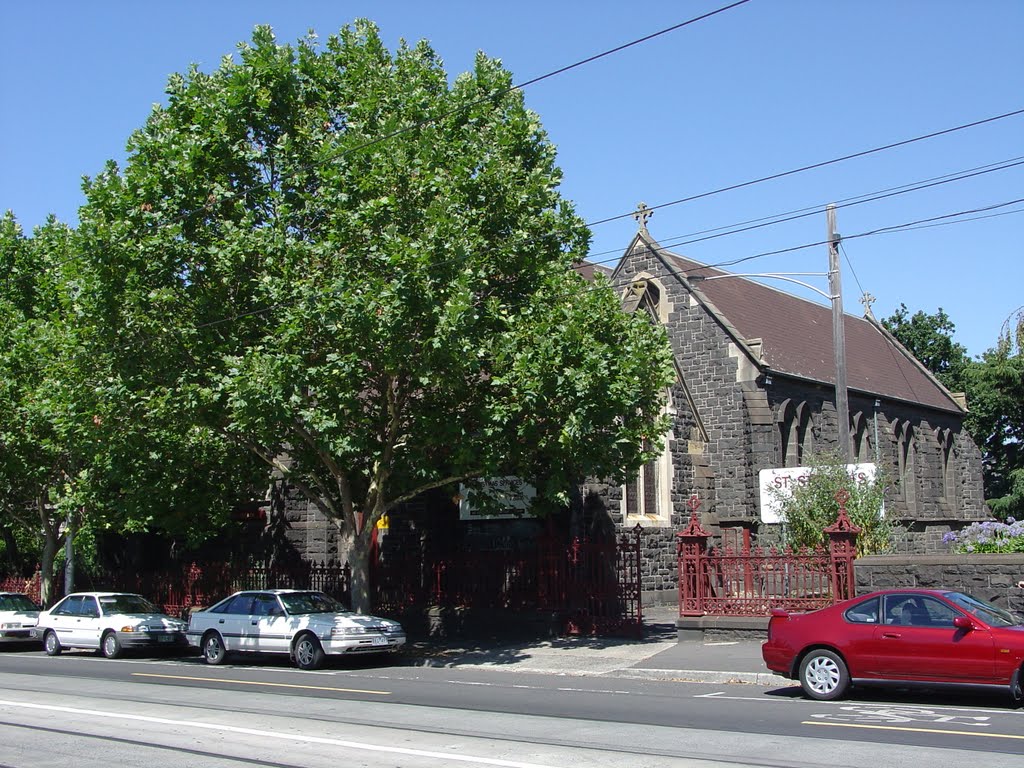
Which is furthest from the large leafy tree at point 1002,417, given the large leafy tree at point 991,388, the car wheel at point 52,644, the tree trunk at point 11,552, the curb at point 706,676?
the tree trunk at point 11,552

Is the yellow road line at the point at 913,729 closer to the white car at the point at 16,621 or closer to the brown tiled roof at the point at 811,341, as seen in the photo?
the white car at the point at 16,621

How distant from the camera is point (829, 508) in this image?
2028 centimetres

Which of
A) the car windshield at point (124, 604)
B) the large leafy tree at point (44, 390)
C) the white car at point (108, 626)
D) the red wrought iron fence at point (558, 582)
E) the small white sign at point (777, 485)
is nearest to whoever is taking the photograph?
the large leafy tree at point (44, 390)

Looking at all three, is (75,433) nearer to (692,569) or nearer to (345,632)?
(345,632)

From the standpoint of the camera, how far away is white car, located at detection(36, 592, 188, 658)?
22094 millimetres

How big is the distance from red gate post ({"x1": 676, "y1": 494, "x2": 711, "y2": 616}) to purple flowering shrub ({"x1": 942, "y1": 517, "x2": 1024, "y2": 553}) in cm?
459

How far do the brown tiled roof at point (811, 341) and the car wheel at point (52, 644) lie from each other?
801 inches

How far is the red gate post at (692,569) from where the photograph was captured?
1992 cm

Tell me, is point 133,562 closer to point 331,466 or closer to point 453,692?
point 331,466

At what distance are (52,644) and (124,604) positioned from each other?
1794 mm

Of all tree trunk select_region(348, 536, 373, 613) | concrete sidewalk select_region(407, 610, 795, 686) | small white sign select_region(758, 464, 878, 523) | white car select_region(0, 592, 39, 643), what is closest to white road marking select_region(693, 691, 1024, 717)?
concrete sidewalk select_region(407, 610, 795, 686)

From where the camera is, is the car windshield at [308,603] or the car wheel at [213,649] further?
the car wheel at [213,649]

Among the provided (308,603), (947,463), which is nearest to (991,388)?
(947,463)

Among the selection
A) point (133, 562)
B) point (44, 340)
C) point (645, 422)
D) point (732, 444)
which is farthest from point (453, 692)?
point (133, 562)
